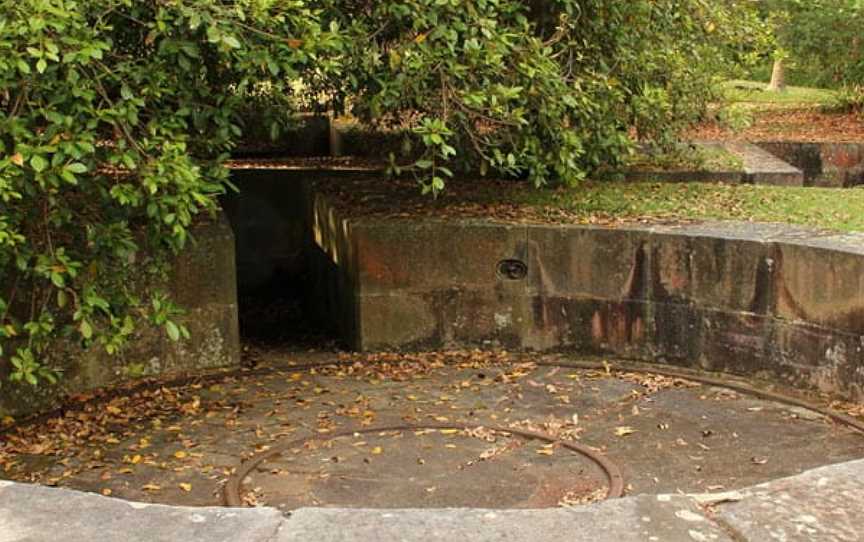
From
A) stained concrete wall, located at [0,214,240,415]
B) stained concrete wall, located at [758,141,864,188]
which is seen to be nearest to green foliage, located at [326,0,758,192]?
A: stained concrete wall, located at [0,214,240,415]

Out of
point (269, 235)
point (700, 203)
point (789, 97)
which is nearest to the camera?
point (700, 203)

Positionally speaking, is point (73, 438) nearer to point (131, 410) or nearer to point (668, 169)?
point (131, 410)

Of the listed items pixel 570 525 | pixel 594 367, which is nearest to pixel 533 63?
pixel 594 367

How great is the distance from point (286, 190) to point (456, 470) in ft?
19.6

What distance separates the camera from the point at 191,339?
291 inches

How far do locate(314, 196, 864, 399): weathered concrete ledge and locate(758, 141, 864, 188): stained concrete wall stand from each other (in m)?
6.42

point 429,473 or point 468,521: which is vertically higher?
point 468,521

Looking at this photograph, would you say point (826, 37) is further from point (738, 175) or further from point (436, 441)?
point (436, 441)

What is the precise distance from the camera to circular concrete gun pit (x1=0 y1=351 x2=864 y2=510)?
220 inches

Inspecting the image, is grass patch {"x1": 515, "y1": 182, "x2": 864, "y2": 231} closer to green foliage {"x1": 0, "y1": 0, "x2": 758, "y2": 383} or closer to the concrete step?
green foliage {"x1": 0, "y1": 0, "x2": 758, "y2": 383}

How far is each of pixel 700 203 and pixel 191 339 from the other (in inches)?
154

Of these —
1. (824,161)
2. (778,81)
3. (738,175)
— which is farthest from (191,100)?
(778,81)

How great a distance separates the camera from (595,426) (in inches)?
257

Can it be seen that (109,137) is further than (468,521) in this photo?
Yes
